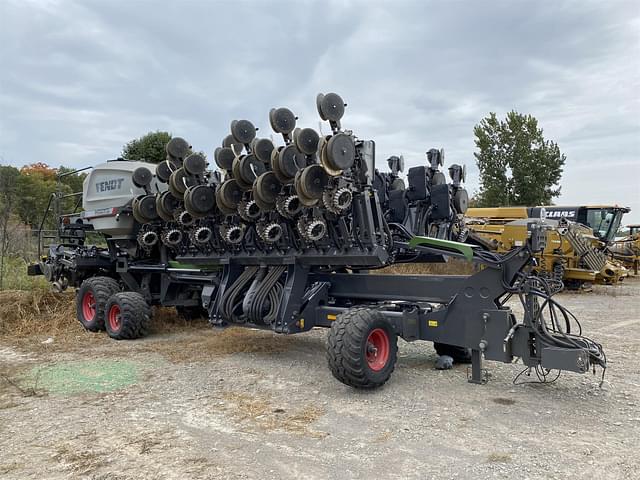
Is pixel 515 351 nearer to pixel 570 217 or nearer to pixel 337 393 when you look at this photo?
pixel 337 393

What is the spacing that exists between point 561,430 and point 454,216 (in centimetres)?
354

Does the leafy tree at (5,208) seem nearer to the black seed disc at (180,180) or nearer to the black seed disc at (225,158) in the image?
the black seed disc at (180,180)

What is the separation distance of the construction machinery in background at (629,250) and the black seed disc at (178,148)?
1820cm

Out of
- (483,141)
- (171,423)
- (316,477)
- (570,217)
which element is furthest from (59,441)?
(483,141)

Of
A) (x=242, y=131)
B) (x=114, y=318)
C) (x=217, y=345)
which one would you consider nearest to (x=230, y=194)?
(x=242, y=131)

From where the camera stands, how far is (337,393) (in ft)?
18.5

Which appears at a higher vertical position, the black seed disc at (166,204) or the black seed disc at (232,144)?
the black seed disc at (232,144)

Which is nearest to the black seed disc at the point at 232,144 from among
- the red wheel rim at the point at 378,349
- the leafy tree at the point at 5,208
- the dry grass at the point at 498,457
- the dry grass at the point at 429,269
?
the red wheel rim at the point at 378,349

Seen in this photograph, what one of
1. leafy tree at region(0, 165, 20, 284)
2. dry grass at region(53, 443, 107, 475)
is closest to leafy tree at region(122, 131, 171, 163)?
leafy tree at region(0, 165, 20, 284)

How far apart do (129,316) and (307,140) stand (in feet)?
13.4

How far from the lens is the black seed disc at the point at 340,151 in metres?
5.82

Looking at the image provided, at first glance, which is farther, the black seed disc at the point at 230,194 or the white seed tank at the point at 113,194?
the white seed tank at the point at 113,194

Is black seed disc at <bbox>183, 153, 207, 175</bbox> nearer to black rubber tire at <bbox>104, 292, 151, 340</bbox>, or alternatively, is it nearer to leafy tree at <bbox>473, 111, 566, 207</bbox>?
black rubber tire at <bbox>104, 292, 151, 340</bbox>

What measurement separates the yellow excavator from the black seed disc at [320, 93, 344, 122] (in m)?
6.19
